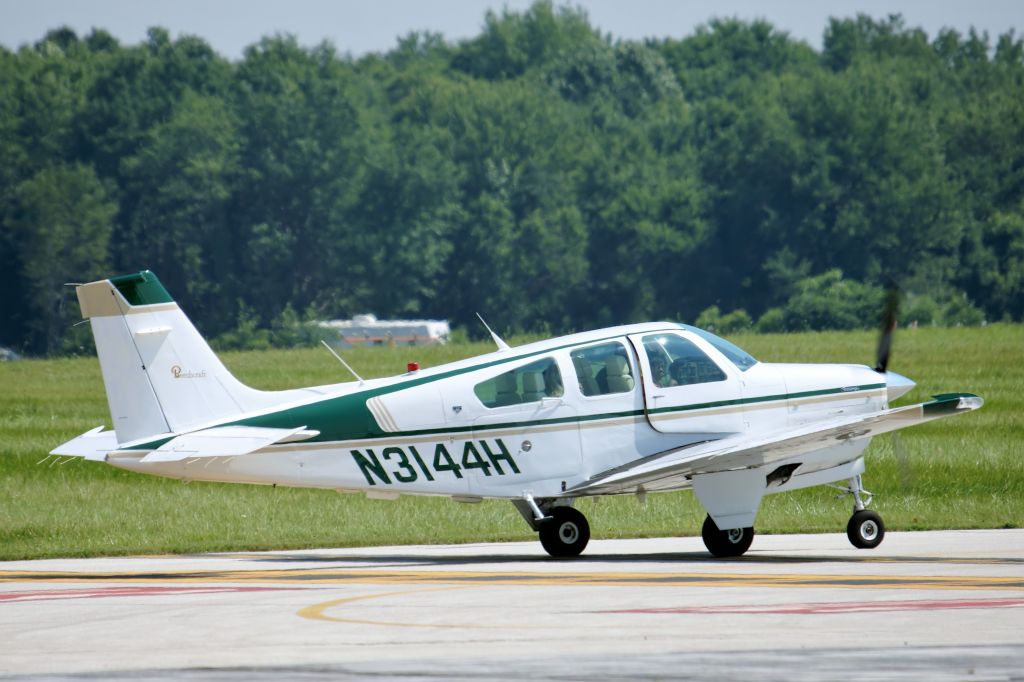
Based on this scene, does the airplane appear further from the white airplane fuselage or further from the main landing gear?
the main landing gear

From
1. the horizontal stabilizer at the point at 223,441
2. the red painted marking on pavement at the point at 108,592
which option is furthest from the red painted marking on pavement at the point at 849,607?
the horizontal stabilizer at the point at 223,441

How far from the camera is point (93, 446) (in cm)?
1709

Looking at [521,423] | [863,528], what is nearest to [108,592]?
[521,423]

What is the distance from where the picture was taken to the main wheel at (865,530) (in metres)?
16.3

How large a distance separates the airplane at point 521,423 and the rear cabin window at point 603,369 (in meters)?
0.01

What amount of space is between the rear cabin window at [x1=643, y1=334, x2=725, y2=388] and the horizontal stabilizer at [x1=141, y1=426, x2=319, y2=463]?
10.8 ft

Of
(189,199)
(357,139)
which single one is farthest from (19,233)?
(357,139)

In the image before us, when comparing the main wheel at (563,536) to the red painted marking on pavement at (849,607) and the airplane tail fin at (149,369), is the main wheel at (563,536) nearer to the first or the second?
the airplane tail fin at (149,369)

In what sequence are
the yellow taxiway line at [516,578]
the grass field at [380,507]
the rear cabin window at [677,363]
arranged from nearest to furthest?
the yellow taxiway line at [516,578], the rear cabin window at [677,363], the grass field at [380,507]

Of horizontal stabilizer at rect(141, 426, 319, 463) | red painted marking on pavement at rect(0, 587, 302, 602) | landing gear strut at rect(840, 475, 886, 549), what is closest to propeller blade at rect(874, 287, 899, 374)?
landing gear strut at rect(840, 475, 886, 549)

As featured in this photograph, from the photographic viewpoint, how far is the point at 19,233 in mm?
84188

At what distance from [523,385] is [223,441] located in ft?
9.49

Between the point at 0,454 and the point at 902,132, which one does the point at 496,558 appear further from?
the point at 902,132

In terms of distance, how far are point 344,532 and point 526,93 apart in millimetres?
86926
